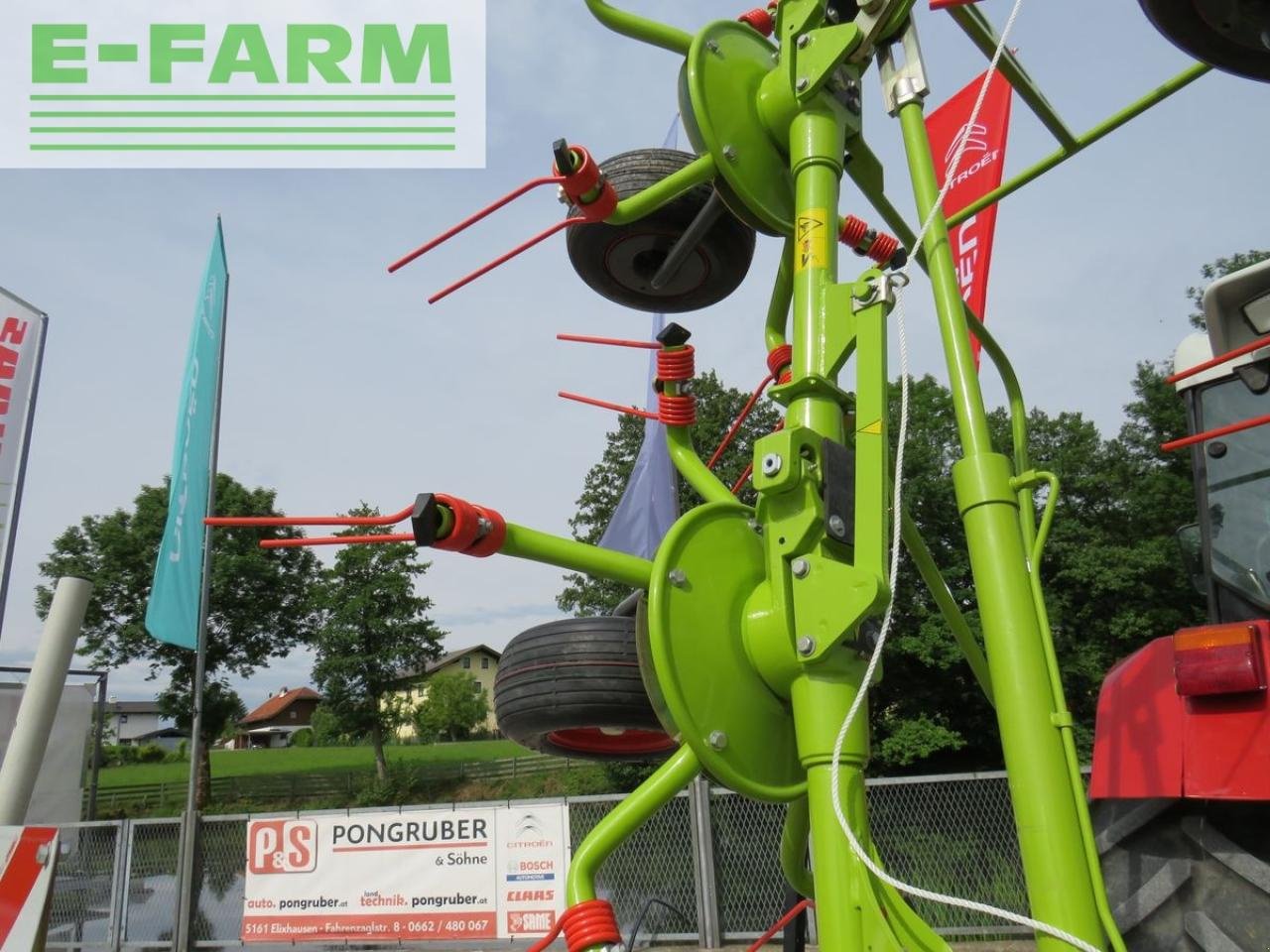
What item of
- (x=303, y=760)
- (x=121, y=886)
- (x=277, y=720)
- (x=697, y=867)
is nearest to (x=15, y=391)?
(x=121, y=886)

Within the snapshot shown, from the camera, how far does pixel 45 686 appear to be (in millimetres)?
1694

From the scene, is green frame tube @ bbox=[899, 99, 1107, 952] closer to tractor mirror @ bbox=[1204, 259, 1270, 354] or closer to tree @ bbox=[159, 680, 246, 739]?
tractor mirror @ bbox=[1204, 259, 1270, 354]

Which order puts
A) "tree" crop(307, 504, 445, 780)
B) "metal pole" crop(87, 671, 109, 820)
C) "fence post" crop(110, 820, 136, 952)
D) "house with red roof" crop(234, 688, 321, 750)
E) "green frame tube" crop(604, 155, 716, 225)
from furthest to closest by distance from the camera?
"house with red roof" crop(234, 688, 321, 750)
"tree" crop(307, 504, 445, 780)
"metal pole" crop(87, 671, 109, 820)
"fence post" crop(110, 820, 136, 952)
"green frame tube" crop(604, 155, 716, 225)

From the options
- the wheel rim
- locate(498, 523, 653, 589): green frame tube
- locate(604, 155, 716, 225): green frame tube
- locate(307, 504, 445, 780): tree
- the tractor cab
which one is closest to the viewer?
locate(498, 523, 653, 589): green frame tube

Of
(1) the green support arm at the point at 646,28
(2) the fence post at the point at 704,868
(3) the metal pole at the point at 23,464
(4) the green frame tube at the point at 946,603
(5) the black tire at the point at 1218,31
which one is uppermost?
(3) the metal pole at the point at 23,464

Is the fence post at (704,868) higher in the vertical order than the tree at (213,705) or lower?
lower

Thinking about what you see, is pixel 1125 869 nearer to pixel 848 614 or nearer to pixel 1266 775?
pixel 1266 775

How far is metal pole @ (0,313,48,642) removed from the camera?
8.00 metres

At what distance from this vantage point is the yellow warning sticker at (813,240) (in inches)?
82.4

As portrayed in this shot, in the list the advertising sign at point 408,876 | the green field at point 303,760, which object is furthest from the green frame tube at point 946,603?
the green field at point 303,760

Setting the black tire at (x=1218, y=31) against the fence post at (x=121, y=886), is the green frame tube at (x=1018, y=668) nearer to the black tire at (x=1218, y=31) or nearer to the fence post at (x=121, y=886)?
the black tire at (x=1218, y=31)

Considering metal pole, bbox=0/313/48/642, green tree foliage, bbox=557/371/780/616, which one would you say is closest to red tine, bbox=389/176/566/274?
metal pole, bbox=0/313/48/642

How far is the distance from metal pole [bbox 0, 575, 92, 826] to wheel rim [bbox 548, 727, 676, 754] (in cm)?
121

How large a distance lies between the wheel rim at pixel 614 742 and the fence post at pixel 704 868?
223 inches
